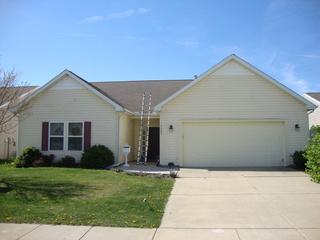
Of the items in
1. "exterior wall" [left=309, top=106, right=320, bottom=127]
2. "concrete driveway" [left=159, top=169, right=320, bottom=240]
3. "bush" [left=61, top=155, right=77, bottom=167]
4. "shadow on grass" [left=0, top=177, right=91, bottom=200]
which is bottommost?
"concrete driveway" [left=159, top=169, right=320, bottom=240]

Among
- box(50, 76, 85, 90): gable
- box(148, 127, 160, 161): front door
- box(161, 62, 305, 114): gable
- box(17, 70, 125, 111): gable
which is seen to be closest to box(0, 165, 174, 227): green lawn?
box(161, 62, 305, 114): gable

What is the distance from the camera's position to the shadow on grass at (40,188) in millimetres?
10070

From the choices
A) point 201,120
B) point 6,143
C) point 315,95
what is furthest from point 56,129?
point 315,95

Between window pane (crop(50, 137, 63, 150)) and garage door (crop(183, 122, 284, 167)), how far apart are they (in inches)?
258

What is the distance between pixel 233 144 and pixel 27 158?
34.3 feet

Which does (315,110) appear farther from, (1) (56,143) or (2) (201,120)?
(1) (56,143)

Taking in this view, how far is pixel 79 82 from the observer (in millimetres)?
19297

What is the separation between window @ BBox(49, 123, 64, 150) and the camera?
63.6 feet

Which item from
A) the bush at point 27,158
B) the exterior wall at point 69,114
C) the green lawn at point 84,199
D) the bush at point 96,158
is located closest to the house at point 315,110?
the exterior wall at point 69,114

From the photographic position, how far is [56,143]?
63.8 ft

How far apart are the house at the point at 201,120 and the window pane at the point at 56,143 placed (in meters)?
0.05

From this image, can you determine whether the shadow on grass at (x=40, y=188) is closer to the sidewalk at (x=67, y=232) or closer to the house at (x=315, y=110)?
the sidewalk at (x=67, y=232)

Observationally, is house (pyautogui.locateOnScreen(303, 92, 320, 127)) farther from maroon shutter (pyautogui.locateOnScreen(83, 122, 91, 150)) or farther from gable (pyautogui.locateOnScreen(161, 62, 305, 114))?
maroon shutter (pyautogui.locateOnScreen(83, 122, 91, 150))

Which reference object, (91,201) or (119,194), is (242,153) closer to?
(119,194)
